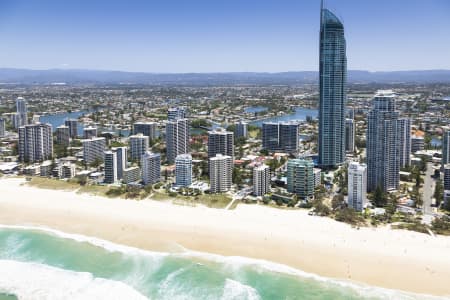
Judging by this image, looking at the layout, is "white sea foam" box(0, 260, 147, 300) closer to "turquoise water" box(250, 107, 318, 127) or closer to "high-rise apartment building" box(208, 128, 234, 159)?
"high-rise apartment building" box(208, 128, 234, 159)

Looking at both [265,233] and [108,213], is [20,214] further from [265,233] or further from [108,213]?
[265,233]

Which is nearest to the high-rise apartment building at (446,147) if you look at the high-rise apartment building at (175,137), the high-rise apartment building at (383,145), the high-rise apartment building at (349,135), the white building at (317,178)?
Result: the high-rise apartment building at (383,145)

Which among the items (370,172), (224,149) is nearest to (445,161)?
(370,172)

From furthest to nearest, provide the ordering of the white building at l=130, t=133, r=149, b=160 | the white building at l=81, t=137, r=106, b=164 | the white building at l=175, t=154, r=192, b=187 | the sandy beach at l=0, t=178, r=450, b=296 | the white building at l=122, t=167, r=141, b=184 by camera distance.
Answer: the white building at l=130, t=133, r=149, b=160 → the white building at l=81, t=137, r=106, b=164 → the white building at l=122, t=167, r=141, b=184 → the white building at l=175, t=154, r=192, b=187 → the sandy beach at l=0, t=178, r=450, b=296

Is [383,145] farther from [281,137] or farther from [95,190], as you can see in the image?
[95,190]

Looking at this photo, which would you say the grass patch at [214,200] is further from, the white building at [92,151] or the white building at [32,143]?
the white building at [32,143]

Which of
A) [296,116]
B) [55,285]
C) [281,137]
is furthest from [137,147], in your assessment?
[296,116]

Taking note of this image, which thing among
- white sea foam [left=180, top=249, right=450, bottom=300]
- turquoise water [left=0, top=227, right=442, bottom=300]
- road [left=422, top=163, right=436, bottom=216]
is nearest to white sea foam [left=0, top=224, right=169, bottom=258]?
turquoise water [left=0, top=227, right=442, bottom=300]
